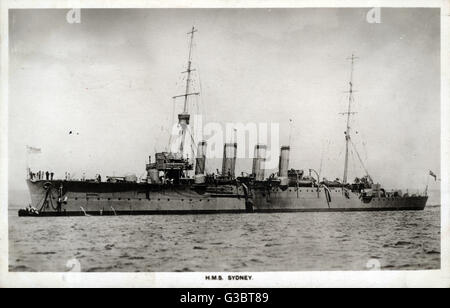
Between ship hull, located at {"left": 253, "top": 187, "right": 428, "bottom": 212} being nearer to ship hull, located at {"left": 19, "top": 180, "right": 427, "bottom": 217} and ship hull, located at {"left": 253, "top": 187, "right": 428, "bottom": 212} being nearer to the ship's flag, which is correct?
ship hull, located at {"left": 19, "top": 180, "right": 427, "bottom": 217}

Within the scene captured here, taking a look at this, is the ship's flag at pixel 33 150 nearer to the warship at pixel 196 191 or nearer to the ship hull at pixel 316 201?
the warship at pixel 196 191

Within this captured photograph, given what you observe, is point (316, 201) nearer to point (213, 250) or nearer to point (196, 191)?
point (196, 191)

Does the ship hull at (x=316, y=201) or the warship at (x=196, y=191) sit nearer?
the warship at (x=196, y=191)

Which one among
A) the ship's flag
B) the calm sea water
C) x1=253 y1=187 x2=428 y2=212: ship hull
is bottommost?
the calm sea water

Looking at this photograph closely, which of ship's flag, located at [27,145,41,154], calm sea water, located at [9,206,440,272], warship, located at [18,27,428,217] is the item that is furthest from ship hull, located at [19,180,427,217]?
calm sea water, located at [9,206,440,272]

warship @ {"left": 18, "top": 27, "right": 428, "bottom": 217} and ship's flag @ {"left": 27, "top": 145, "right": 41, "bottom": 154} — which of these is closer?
ship's flag @ {"left": 27, "top": 145, "right": 41, "bottom": 154}

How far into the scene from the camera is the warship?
27.5 m

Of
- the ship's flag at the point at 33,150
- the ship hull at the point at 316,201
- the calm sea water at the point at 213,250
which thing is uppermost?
the ship's flag at the point at 33,150

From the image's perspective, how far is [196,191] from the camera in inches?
1235

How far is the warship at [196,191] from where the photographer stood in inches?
1084

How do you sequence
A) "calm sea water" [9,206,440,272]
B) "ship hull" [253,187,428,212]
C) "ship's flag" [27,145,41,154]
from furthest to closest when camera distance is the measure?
"ship hull" [253,187,428,212] < "ship's flag" [27,145,41,154] < "calm sea water" [9,206,440,272]

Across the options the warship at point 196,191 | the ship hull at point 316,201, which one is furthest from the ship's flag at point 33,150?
the ship hull at point 316,201

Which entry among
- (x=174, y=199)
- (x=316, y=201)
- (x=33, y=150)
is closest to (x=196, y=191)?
(x=174, y=199)

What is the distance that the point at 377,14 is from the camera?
1546 cm
